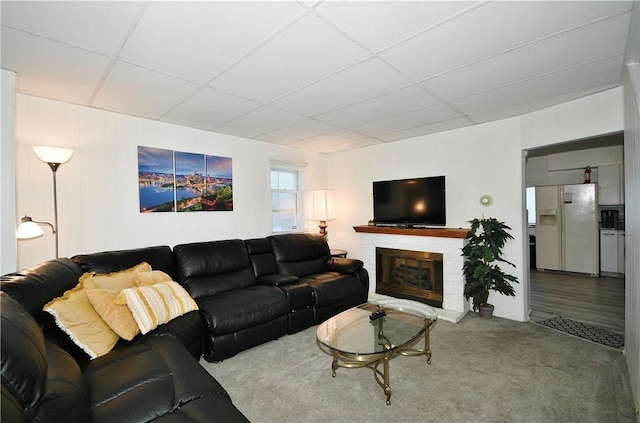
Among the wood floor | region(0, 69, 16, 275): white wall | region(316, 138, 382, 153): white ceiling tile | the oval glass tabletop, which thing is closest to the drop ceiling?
region(0, 69, 16, 275): white wall

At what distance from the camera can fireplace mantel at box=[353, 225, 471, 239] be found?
11.8 ft

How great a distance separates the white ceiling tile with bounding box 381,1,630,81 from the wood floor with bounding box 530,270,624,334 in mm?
3145

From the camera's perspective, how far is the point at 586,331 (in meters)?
3.06

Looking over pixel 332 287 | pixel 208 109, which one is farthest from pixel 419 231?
pixel 208 109

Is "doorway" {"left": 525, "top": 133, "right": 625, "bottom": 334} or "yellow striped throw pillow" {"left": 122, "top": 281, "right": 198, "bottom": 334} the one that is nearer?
"yellow striped throw pillow" {"left": 122, "top": 281, "right": 198, "bottom": 334}

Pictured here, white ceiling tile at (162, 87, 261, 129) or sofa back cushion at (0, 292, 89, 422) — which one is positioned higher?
white ceiling tile at (162, 87, 261, 129)

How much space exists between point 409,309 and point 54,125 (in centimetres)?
386

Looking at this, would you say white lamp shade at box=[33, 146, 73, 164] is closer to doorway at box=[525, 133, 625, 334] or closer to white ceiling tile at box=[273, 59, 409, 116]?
white ceiling tile at box=[273, 59, 409, 116]

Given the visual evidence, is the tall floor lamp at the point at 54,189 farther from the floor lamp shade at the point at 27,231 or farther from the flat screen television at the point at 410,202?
the flat screen television at the point at 410,202

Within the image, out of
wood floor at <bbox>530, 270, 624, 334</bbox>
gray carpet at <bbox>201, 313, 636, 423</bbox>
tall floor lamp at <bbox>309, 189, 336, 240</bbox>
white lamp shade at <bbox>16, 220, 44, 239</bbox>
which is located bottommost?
wood floor at <bbox>530, 270, 624, 334</bbox>

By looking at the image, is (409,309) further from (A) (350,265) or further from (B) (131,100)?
(B) (131,100)

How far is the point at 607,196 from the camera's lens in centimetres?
554

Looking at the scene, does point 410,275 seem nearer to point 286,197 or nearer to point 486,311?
point 486,311

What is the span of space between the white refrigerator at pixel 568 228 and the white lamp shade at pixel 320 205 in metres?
4.62
